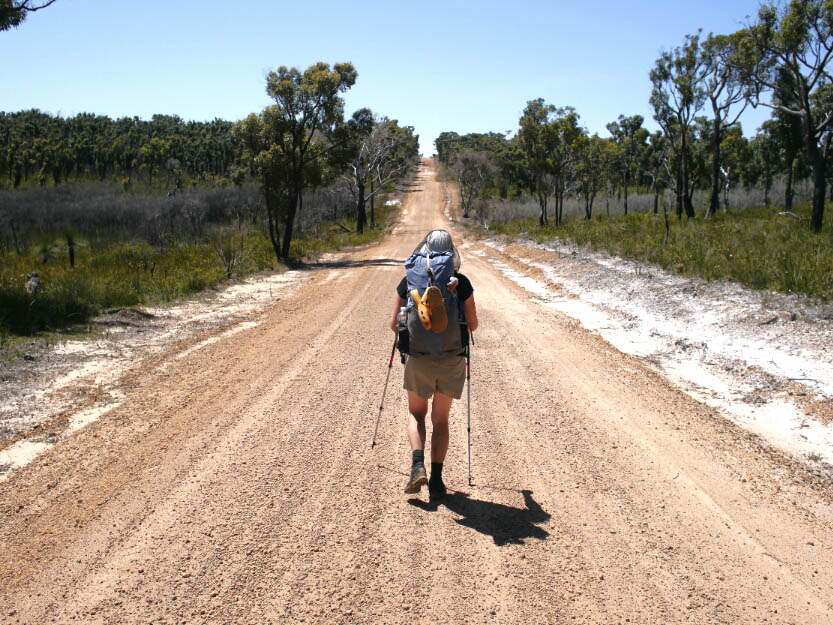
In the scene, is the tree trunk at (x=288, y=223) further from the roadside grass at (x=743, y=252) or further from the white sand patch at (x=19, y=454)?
the white sand patch at (x=19, y=454)

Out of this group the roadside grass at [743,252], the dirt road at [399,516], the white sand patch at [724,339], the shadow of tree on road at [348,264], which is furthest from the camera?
the shadow of tree on road at [348,264]

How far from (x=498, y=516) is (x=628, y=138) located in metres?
56.0

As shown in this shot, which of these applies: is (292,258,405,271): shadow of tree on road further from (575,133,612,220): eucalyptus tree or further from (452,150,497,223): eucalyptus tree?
(452,150,497,223): eucalyptus tree

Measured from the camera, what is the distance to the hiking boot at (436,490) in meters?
4.35

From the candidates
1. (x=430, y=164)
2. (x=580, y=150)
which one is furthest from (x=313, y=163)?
(x=430, y=164)

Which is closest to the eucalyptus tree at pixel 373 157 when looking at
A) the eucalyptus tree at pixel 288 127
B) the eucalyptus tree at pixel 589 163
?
the eucalyptus tree at pixel 288 127

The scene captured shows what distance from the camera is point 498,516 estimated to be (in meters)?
4.10

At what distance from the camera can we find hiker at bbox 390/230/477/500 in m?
4.16

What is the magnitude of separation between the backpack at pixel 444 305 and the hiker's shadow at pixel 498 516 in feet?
3.51

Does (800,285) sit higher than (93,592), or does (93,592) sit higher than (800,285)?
(800,285)

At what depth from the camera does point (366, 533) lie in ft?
12.6

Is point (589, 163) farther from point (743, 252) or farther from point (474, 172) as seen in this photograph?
point (743, 252)

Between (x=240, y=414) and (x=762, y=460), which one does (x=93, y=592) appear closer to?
(x=240, y=414)

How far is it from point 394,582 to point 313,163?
25988mm
